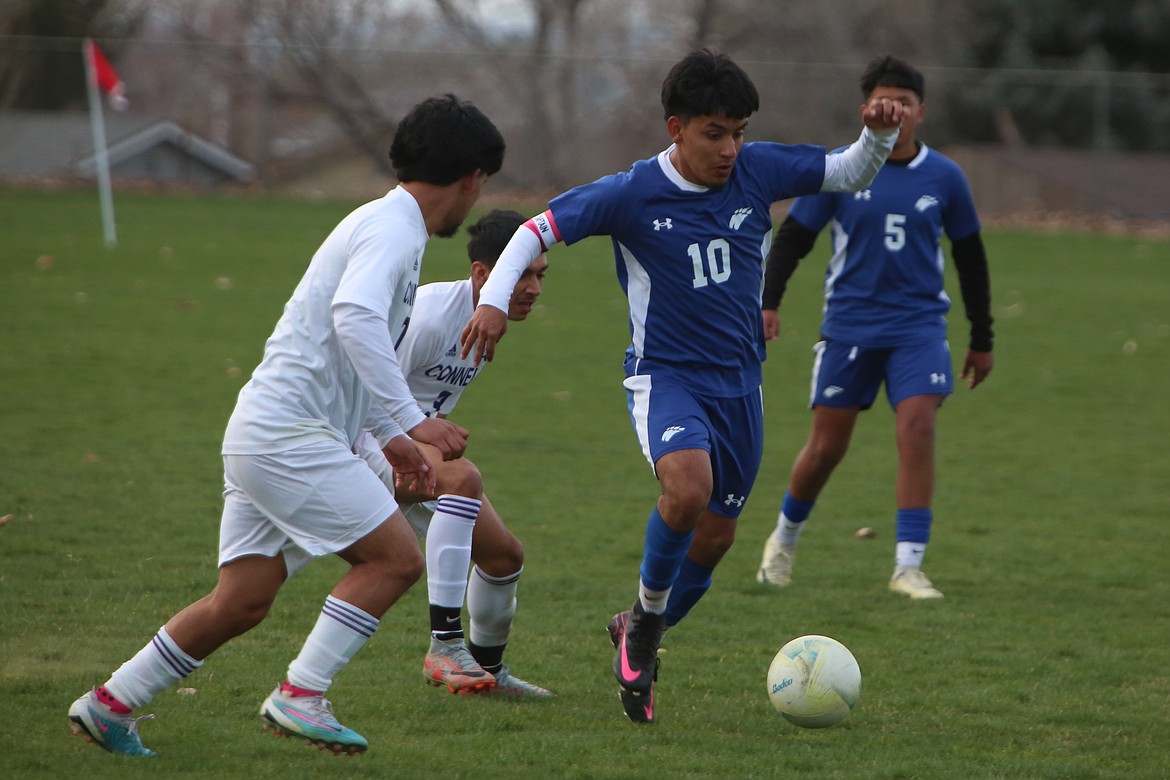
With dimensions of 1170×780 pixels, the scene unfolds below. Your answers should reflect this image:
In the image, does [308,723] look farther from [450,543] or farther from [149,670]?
[450,543]

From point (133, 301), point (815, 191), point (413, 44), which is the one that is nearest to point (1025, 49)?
point (413, 44)

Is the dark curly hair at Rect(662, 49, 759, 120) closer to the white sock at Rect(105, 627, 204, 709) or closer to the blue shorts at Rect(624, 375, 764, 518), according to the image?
the blue shorts at Rect(624, 375, 764, 518)

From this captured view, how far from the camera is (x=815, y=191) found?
4754mm

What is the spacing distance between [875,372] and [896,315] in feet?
0.95

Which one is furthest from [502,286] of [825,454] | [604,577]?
[825,454]

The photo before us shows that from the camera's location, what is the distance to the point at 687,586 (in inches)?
200

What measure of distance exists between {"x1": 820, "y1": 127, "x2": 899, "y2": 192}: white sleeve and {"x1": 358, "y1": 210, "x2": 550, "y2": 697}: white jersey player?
39.8 inches

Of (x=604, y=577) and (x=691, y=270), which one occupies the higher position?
(x=691, y=270)

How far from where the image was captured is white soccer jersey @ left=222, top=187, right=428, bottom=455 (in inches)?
145

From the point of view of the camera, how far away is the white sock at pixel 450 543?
469cm

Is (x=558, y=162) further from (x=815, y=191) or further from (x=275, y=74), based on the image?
(x=815, y=191)

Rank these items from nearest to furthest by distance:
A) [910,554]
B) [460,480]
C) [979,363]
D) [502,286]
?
[502,286] < [460,480] < [910,554] < [979,363]

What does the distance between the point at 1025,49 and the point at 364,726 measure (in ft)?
95.5

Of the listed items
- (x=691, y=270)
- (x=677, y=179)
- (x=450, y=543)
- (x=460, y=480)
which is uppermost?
(x=677, y=179)
